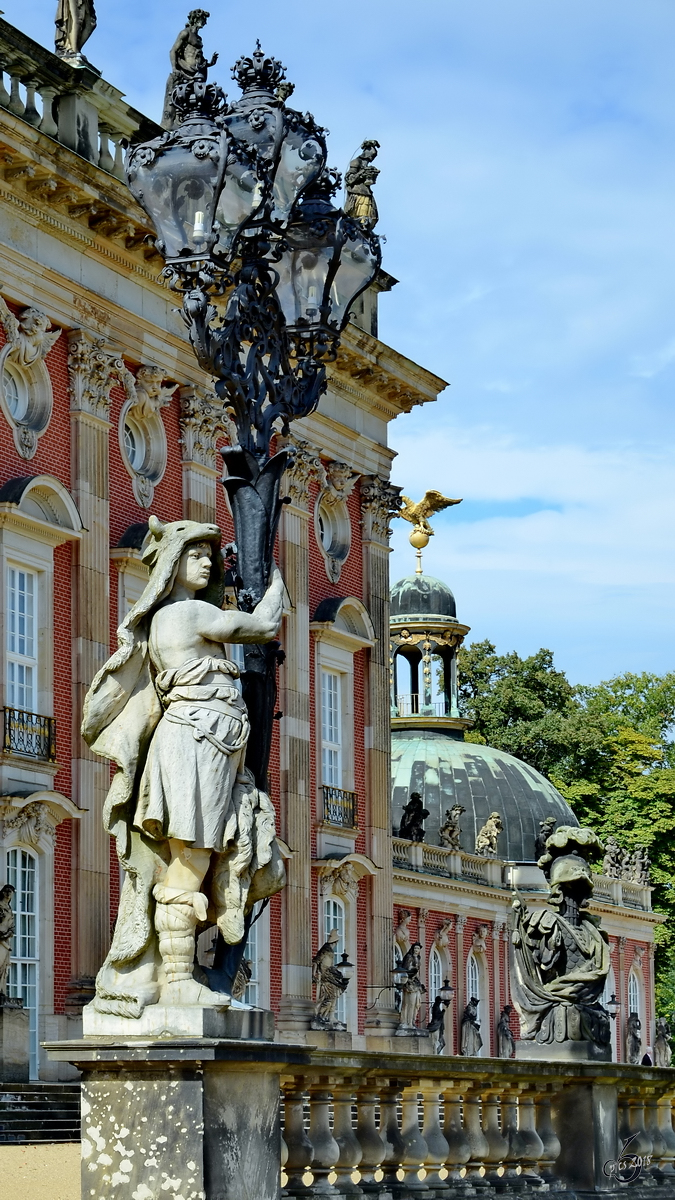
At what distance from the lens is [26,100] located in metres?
28.9

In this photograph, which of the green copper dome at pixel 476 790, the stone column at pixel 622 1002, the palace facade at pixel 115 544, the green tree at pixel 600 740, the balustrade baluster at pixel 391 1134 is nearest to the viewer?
the balustrade baluster at pixel 391 1134

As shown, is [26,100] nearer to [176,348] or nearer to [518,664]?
[176,348]

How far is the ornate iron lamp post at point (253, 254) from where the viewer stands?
11.5 meters

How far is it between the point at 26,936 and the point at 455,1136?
1647 centimetres

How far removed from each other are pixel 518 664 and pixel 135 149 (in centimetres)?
5805

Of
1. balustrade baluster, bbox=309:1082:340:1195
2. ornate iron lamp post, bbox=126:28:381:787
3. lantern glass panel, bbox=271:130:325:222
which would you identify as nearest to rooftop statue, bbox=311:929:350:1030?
ornate iron lamp post, bbox=126:28:381:787

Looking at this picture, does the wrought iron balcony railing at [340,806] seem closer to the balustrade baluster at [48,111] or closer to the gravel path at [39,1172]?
the balustrade baluster at [48,111]

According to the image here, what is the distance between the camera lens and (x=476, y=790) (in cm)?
6134

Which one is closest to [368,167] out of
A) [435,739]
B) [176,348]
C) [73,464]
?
[73,464]

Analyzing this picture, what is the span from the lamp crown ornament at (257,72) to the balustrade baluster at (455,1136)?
5561 millimetres

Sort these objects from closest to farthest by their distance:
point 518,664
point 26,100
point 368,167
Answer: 1. point 368,167
2. point 26,100
3. point 518,664

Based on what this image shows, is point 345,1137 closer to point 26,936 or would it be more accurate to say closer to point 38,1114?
point 38,1114

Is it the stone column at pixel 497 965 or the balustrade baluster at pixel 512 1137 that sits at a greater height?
the stone column at pixel 497 965

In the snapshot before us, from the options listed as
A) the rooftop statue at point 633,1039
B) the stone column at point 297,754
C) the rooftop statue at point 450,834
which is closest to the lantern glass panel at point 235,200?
the stone column at point 297,754
